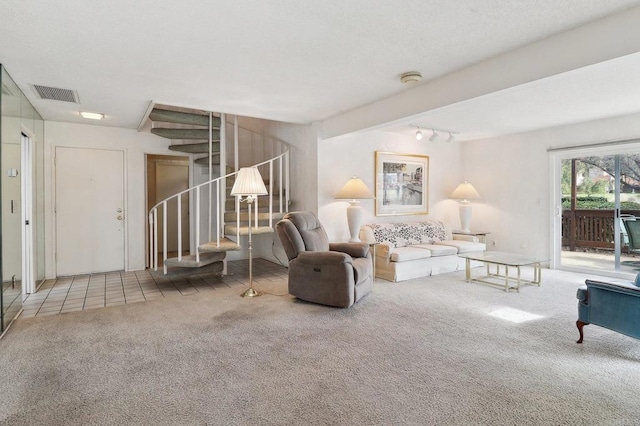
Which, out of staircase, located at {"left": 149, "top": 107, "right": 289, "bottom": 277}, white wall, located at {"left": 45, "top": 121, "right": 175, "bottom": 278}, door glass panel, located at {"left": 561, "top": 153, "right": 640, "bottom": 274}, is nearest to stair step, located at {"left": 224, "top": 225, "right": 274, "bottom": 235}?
staircase, located at {"left": 149, "top": 107, "right": 289, "bottom": 277}

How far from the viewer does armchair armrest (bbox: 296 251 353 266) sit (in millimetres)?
3492

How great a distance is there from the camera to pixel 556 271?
211 inches

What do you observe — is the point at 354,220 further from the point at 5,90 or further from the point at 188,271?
the point at 5,90

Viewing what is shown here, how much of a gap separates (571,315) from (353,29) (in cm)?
331

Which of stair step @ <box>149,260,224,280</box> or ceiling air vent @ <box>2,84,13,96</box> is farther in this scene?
stair step @ <box>149,260,224,280</box>

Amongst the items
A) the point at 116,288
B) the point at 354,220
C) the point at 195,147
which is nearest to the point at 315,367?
the point at 354,220

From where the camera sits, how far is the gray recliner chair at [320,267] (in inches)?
137

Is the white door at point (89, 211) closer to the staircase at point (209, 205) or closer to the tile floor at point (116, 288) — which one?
the tile floor at point (116, 288)

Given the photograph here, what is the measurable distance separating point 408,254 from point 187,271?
3094mm

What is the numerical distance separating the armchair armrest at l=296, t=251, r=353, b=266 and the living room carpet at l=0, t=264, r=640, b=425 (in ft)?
1.58

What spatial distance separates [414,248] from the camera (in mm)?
5102

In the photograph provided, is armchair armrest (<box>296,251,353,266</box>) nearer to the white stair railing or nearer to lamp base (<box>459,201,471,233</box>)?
the white stair railing

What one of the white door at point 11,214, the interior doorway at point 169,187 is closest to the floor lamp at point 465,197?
the interior doorway at point 169,187

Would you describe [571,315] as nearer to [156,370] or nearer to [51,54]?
[156,370]
